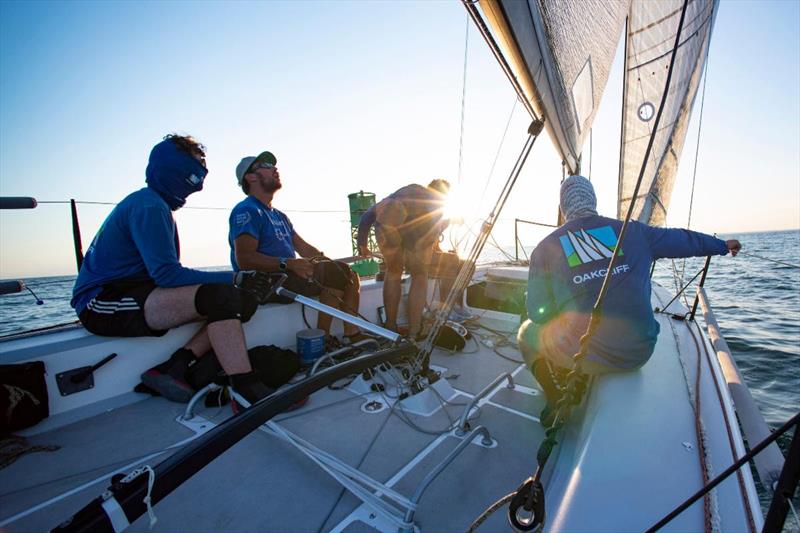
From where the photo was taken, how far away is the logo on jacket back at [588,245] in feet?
4.04

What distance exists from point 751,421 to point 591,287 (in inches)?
24.3

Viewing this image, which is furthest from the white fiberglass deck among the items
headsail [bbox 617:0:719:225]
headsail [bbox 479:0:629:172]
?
headsail [bbox 617:0:719:225]

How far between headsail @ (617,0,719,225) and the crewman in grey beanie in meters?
1.66

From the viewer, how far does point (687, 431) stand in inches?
32.2

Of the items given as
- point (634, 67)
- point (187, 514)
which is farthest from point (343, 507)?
point (634, 67)

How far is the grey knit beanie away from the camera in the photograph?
1.39 metres

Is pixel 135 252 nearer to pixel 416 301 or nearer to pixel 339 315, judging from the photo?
pixel 339 315

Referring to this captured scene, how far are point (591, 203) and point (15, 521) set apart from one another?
2132 mm

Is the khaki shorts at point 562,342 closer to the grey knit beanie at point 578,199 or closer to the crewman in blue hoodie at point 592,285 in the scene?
the crewman in blue hoodie at point 592,285

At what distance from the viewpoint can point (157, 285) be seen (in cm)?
155

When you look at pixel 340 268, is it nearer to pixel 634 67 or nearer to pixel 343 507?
pixel 343 507

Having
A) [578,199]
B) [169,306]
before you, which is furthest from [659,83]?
[169,306]

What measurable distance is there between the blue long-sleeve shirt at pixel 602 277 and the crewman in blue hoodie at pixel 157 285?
1.27m

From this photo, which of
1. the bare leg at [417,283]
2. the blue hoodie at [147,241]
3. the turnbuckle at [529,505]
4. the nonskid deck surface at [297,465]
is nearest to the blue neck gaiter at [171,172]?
the blue hoodie at [147,241]
